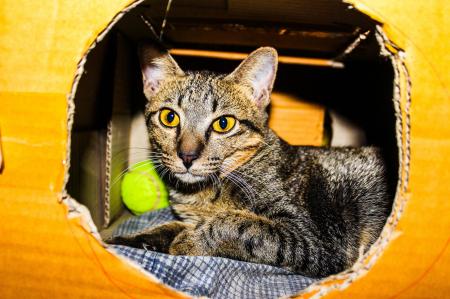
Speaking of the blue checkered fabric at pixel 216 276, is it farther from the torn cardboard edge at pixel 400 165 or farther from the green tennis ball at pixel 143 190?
the green tennis ball at pixel 143 190

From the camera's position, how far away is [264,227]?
1565 mm

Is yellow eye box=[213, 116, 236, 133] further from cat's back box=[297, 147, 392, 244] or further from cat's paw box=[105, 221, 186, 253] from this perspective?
cat's paw box=[105, 221, 186, 253]

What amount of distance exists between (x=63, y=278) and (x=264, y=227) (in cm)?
76

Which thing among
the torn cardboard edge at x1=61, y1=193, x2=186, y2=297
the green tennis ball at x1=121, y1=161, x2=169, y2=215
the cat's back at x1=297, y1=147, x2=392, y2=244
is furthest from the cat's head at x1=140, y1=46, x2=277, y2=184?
the green tennis ball at x1=121, y1=161, x2=169, y2=215

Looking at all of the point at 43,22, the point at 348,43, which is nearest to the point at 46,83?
the point at 43,22

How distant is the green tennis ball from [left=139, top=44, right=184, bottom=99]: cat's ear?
606 millimetres

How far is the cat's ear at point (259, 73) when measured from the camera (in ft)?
5.87

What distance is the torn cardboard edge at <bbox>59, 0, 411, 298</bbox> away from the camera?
1.19 metres

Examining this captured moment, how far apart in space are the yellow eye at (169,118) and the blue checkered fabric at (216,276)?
0.58m

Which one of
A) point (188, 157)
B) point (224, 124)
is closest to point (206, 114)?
point (224, 124)

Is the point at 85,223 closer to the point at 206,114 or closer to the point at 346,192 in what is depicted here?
the point at 206,114

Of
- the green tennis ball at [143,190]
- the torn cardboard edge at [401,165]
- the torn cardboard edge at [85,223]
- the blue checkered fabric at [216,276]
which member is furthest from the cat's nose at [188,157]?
the green tennis ball at [143,190]

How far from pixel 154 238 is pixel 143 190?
27.6 inches

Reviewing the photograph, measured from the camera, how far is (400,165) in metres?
1.22
